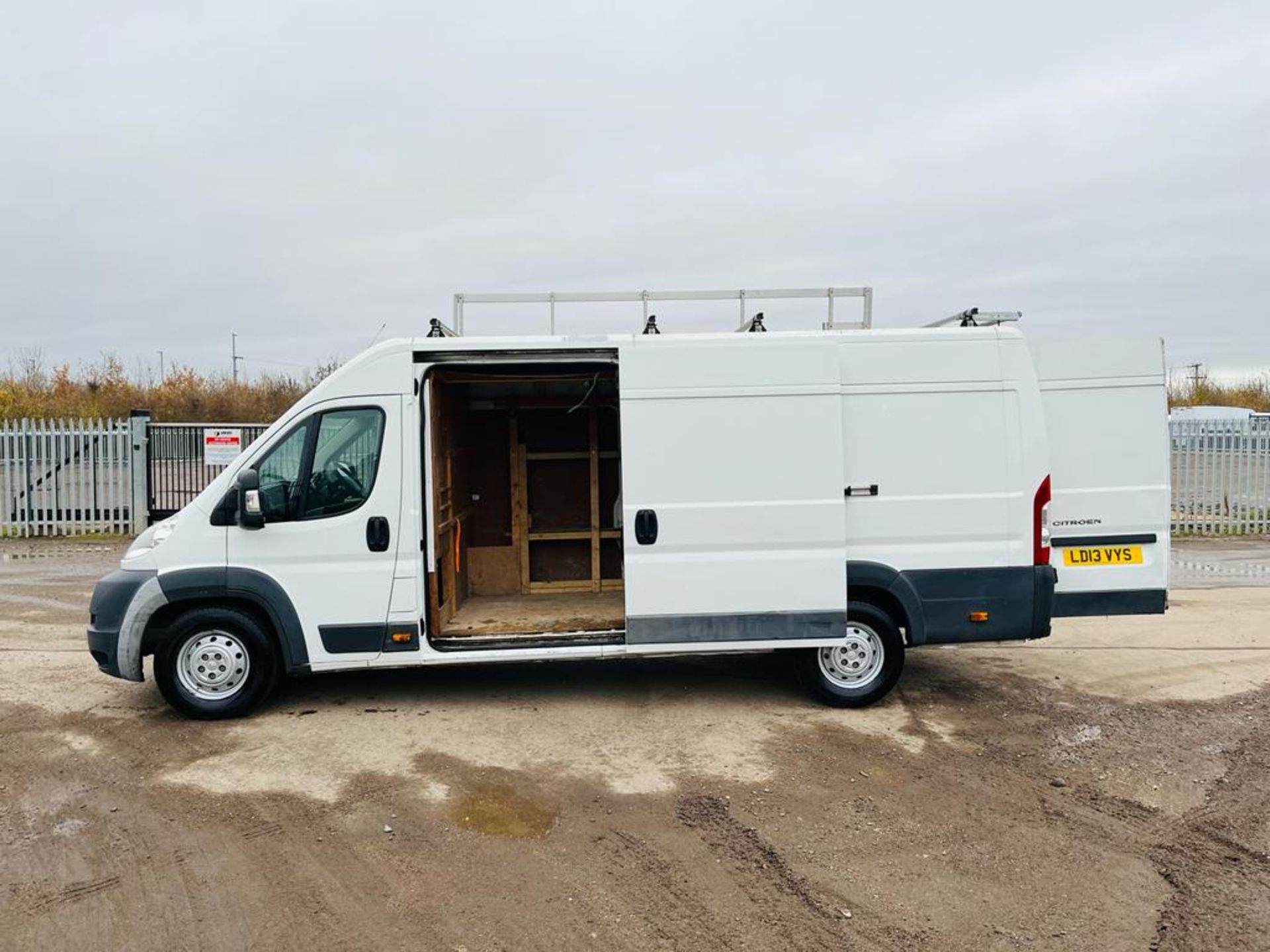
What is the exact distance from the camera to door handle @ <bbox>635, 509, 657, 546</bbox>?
235 inches

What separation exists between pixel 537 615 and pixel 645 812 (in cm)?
288

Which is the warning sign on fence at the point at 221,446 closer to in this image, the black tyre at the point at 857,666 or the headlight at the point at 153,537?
the headlight at the point at 153,537

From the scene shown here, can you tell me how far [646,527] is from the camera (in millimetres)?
5969

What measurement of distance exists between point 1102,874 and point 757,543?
2699mm

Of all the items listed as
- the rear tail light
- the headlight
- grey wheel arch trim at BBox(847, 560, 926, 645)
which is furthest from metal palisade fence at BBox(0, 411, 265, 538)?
the rear tail light

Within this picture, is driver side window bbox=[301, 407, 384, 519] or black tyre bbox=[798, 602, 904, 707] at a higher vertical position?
driver side window bbox=[301, 407, 384, 519]

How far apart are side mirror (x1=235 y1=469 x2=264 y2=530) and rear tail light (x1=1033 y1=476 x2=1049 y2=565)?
5090 millimetres

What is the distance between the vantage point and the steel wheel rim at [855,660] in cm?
623

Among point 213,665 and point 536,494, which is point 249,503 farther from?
point 536,494

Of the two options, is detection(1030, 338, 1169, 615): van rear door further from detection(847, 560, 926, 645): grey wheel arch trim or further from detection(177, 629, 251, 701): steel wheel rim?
detection(177, 629, 251, 701): steel wheel rim

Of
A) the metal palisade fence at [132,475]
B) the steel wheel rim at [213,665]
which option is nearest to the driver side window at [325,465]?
the steel wheel rim at [213,665]

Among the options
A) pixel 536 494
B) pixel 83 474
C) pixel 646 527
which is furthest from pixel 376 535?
pixel 83 474

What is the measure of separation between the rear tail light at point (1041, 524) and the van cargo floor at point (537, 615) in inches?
110

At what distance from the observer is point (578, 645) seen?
615 cm
